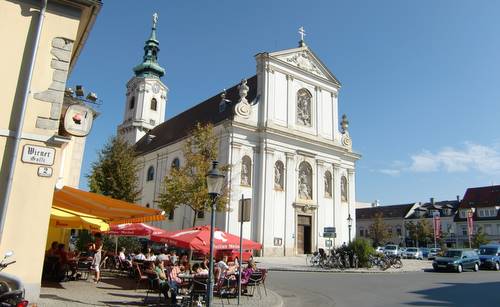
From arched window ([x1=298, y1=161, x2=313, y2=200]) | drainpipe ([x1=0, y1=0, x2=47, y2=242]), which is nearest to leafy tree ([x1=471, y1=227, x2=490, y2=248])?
arched window ([x1=298, y1=161, x2=313, y2=200])

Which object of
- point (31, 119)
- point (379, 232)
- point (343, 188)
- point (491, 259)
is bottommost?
point (491, 259)

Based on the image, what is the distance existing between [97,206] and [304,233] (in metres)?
26.4

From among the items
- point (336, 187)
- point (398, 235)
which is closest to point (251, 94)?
point (336, 187)

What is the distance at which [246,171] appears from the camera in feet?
106

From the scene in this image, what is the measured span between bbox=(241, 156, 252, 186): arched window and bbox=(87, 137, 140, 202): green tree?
832 centimetres

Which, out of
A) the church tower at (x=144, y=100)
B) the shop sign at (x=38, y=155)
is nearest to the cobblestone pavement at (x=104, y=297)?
the shop sign at (x=38, y=155)

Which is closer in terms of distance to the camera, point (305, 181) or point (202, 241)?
point (202, 241)

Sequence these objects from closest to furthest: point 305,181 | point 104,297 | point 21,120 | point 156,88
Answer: point 21,120 → point 104,297 → point 305,181 → point 156,88

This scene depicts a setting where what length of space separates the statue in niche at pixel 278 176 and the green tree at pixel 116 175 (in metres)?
11.2

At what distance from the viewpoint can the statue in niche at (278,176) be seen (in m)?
33.3

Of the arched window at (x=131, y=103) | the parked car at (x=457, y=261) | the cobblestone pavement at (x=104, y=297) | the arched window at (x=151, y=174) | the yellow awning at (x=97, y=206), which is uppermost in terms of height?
the arched window at (x=131, y=103)

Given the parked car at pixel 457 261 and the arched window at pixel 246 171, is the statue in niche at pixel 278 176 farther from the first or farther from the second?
the parked car at pixel 457 261

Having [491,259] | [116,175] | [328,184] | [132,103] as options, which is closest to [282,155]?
[328,184]

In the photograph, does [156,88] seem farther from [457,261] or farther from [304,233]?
[457,261]
